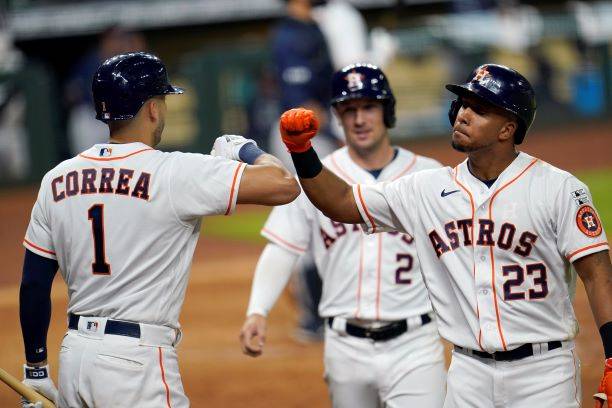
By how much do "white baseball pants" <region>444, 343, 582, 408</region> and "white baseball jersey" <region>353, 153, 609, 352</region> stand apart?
0.27ft

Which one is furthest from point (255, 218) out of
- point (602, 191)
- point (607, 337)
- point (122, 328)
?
point (607, 337)

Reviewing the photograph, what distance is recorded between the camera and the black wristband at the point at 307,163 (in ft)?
12.5

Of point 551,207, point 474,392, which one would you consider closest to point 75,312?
point 474,392

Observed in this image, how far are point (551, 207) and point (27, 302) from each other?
1928mm

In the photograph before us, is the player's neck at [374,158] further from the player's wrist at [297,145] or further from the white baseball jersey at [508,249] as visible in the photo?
the player's wrist at [297,145]

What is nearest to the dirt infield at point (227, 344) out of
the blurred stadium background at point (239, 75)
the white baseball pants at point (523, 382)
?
the blurred stadium background at point (239, 75)

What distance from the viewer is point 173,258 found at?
3.79m

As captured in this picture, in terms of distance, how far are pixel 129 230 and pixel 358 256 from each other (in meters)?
1.41

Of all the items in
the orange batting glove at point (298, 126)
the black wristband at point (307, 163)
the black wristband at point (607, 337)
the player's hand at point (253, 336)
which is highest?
the orange batting glove at point (298, 126)

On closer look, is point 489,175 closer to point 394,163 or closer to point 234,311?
point 394,163

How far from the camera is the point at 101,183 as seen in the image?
3748 mm

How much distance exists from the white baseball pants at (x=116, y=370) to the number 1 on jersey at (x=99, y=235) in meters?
0.19

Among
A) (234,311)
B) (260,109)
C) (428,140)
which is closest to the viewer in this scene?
(234,311)

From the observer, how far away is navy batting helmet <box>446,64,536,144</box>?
383cm
